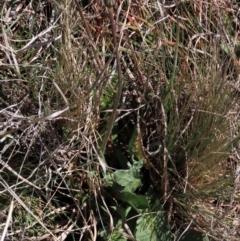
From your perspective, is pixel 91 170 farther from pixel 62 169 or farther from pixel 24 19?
pixel 24 19

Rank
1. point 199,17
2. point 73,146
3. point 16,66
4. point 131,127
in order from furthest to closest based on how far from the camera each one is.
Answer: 1. point 199,17
2. point 131,127
3. point 73,146
4. point 16,66

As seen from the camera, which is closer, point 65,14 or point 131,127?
point 65,14

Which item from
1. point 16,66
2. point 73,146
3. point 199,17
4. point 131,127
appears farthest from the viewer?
point 199,17

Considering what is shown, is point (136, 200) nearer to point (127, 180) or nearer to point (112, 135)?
point (127, 180)

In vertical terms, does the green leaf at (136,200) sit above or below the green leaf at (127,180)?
below

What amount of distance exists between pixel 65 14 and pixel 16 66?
17 cm

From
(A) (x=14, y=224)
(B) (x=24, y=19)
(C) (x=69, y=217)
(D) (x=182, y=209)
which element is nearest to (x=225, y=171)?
(D) (x=182, y=209)

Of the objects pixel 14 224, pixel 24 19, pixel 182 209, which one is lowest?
pixel 182 209

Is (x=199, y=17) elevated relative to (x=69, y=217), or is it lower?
elevated

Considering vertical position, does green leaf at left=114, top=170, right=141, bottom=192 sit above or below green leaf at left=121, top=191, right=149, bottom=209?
above

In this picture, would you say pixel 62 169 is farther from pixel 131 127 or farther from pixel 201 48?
pixel 201 48

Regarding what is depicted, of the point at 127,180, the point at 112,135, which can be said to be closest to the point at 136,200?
the point at 127,180

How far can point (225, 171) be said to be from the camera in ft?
4.34

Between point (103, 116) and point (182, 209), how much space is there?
274 mm
